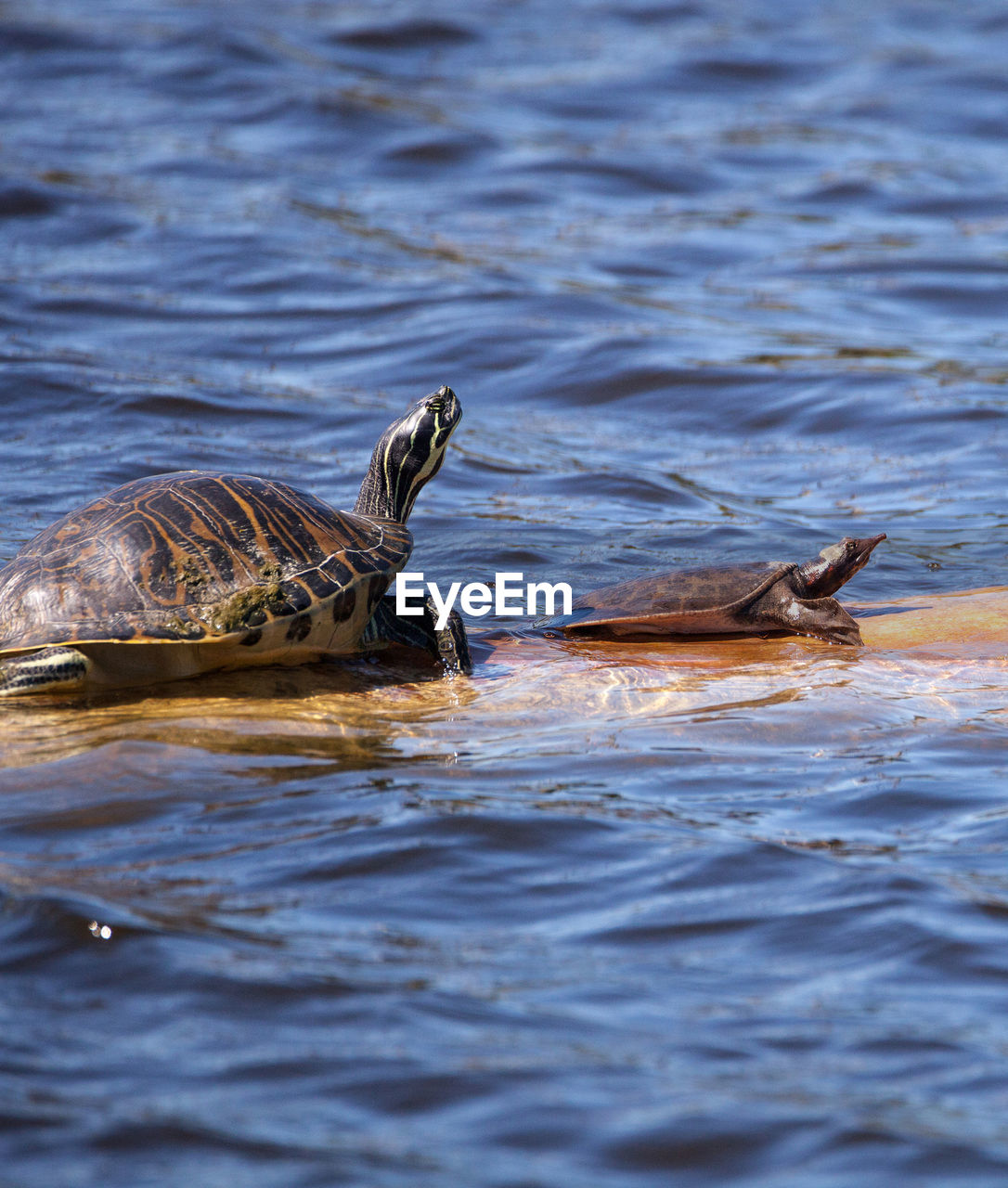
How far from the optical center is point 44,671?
466cm

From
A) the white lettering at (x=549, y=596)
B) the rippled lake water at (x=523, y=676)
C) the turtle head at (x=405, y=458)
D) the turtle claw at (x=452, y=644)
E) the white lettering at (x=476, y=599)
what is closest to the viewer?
the rippled lake water at (x=523, y=676)

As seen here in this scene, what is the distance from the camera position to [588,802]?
3.99 m

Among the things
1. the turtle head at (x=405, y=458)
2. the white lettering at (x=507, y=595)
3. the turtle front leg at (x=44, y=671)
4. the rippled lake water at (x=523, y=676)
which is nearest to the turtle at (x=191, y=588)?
the turtle front leg at (x=44, y=671)

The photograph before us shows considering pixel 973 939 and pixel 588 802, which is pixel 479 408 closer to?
pixel 588 802

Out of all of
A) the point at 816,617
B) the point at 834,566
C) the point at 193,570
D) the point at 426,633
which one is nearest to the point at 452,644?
the point at 426,633

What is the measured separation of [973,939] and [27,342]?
30.0ft

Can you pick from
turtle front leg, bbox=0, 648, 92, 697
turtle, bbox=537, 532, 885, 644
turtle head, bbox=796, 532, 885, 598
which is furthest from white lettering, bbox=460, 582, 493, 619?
turtle front leg, bbox=0, 648, 92, 697

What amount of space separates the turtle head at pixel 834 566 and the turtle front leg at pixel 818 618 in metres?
0.08

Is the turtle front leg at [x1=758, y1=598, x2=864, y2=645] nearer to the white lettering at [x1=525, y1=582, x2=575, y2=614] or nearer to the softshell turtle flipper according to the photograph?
the softshell turtle flipper

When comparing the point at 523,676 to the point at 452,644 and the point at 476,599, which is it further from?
the point at 476,599

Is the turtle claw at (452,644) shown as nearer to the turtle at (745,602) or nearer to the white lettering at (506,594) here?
the turtle at (745,602)

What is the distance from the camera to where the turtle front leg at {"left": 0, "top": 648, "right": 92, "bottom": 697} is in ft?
15.3

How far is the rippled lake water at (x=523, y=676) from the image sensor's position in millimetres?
2730

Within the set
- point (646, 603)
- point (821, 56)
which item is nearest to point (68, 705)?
point (646, 603)
